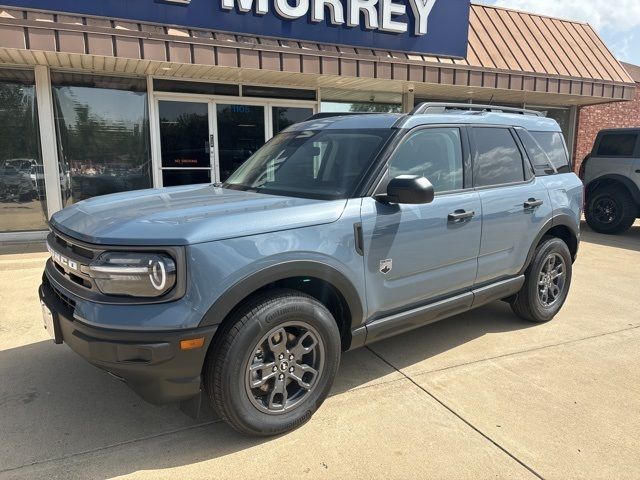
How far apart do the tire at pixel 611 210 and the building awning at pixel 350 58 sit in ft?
7.49

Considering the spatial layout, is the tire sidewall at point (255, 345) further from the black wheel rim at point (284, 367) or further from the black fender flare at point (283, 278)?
the black fender flare at point (283, 278)

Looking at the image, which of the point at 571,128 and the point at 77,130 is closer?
the point at 77,130

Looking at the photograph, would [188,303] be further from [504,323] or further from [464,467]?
[504,323]

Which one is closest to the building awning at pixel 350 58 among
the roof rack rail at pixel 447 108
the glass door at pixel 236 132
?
the glass door at pixel 236 132

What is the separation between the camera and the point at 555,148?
182 inches

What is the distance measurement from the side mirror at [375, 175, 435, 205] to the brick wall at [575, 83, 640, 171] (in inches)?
479

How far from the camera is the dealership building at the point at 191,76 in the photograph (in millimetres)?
6762

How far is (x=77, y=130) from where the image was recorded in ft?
26.9

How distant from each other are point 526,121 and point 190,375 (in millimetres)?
3669

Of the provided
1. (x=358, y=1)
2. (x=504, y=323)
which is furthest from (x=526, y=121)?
(x=358, y=1)

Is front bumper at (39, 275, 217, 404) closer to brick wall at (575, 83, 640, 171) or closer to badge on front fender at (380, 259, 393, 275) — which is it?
badge on front fender at (380, 259, 393, 275)

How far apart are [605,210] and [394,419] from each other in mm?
9162

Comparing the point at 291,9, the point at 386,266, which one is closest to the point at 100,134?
the point at 291,9

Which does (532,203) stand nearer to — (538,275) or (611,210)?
(538,275)
